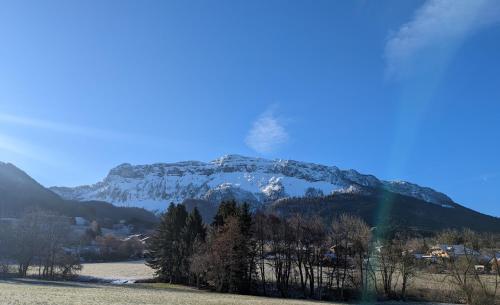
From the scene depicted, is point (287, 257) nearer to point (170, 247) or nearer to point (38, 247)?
point (170, 247)

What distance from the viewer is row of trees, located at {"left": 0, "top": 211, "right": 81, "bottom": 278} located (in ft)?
293

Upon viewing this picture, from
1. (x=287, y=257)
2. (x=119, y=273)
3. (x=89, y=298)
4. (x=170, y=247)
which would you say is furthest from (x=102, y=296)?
(x=119, y=273)

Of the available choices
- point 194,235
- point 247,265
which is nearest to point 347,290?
point 247,265

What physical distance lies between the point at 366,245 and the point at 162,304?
54.7m

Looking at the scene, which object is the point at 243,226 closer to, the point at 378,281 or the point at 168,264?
the point at 168,264

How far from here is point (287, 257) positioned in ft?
281

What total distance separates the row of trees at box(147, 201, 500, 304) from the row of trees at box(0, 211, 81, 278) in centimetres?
1910

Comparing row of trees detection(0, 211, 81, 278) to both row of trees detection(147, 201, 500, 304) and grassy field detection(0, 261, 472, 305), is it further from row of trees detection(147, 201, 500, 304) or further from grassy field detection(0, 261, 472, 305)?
grassy field detection(0, 261, 472, 305)

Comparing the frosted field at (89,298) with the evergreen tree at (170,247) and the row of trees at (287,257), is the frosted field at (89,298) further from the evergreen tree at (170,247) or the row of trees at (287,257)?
the evergreen tree at (170,247)

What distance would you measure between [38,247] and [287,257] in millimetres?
47940

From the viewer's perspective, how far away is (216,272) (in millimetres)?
75250

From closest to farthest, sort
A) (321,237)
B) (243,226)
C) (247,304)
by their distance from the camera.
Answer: (247,304) → (243,226) → (321,237)

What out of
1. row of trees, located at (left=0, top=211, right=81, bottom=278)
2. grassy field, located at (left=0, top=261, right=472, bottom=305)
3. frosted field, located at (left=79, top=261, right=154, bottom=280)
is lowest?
frosted field, located at (left=79, top=261, right=154, bottom=280)

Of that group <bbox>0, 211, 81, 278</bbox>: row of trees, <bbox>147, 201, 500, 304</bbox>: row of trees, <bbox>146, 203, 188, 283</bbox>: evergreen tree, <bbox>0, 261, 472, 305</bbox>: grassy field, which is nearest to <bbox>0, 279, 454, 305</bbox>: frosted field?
<bbox>0, 261, 472, 305</bbox>: grassy field
